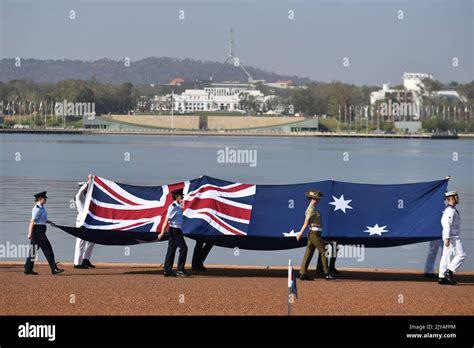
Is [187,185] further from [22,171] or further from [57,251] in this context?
[22,171]

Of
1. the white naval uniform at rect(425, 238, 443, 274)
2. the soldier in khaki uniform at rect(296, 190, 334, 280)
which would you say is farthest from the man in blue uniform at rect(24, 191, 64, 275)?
the white naval uniform at rect(425, 238, 443, 274)

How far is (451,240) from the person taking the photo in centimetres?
2089

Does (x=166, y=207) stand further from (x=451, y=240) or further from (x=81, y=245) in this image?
(x=451, y=240)

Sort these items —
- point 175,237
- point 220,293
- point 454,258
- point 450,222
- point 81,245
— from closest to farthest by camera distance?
point 220,293, point 450,222, point 454,258, point 175,237, point 81,245

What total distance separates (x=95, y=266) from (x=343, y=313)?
23.8 ft

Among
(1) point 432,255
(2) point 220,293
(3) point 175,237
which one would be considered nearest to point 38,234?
(3) point 175,237

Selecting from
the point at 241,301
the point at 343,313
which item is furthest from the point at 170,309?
the point at 343,313

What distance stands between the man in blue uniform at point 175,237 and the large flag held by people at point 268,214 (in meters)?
0.57

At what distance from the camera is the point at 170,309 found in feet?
57.5

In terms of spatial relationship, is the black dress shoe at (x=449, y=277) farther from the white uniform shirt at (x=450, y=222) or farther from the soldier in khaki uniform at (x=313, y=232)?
the soldier in khaki uniform at (x=313, y=232)

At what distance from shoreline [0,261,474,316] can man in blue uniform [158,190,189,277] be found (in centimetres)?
30

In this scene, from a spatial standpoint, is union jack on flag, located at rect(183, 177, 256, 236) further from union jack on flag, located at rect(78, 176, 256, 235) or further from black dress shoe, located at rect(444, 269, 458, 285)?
black dress shoe, located at rect(444, 269, 458, 285)

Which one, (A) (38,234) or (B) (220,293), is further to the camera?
(A) (38,234)

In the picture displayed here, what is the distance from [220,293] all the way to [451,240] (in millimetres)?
4576
